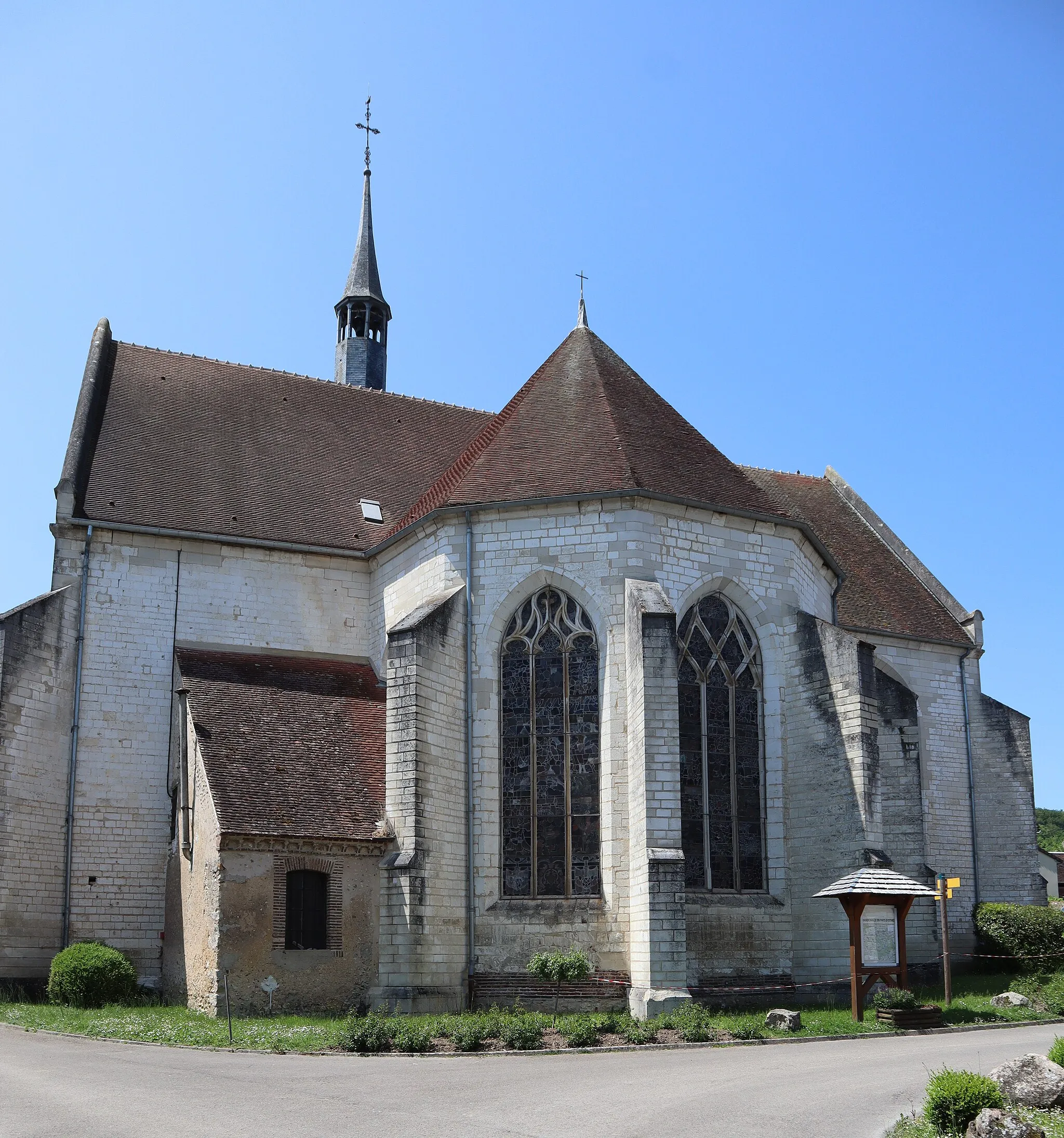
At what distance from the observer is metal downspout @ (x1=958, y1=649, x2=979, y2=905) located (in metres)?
25.5

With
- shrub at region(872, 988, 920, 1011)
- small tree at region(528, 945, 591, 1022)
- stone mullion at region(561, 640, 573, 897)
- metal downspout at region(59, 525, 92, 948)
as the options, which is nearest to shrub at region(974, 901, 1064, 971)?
shrub at region(872, 988, 920, 1011)

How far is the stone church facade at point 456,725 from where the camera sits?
17.1m

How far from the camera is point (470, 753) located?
59.9ft

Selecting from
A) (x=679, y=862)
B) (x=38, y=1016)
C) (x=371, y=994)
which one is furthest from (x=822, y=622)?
(x=38, y=1016)

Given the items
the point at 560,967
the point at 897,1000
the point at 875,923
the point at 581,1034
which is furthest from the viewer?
the point at 875,923

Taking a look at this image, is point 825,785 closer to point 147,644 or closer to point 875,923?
point 875,923

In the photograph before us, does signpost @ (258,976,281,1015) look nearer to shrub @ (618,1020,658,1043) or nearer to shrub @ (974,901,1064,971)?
shrub @ (618,1020,658,1043)

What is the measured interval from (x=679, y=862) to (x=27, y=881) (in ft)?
34.6

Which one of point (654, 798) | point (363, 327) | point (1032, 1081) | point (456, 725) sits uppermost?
point (363, 327)

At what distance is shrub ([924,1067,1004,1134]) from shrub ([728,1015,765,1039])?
5.86 meters

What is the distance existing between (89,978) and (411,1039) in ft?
23.0

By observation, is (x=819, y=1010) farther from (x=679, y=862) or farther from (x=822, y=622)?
(x=822, y=622)

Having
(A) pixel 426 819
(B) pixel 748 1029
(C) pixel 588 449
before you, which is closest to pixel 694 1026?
(B) pixel 748 1029

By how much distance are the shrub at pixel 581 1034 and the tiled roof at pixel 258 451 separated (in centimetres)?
1123
